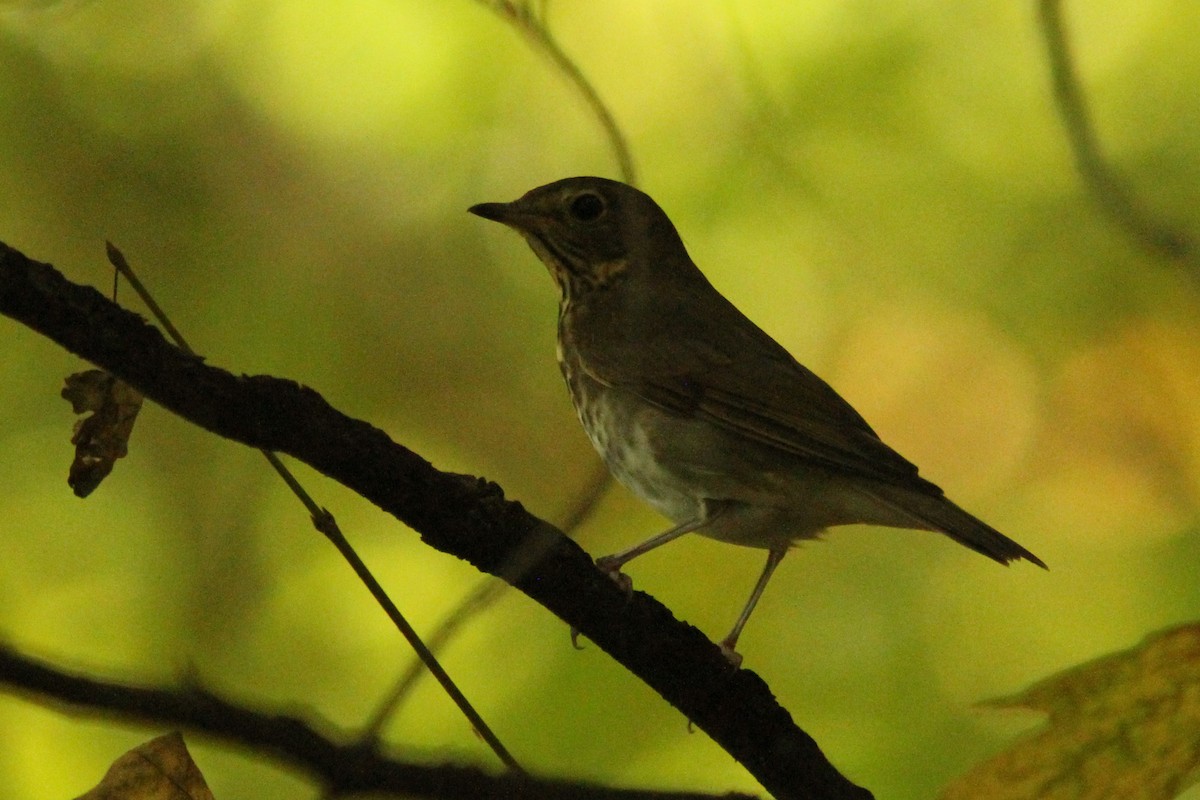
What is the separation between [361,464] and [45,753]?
2.87 meters

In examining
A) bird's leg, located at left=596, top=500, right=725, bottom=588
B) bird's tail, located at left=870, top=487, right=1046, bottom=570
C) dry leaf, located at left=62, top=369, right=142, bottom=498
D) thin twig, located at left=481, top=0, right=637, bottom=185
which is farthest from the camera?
bird's leg, located at left=596, top=500, right=725, bottom=588

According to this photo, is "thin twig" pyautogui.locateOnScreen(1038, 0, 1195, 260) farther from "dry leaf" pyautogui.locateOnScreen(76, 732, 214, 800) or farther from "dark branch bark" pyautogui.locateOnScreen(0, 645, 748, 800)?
"dry leaf" pyautogui.locateOnScreen(76, 732, 214, 800)

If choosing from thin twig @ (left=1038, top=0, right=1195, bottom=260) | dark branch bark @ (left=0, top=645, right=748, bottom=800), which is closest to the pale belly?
thin twig @ (left=1038, top=0, right=1195, bottom=260)

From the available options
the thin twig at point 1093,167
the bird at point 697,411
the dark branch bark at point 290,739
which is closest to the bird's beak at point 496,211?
the bird at point 697,411

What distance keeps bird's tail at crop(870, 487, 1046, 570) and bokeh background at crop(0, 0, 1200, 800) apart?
56.5 inches

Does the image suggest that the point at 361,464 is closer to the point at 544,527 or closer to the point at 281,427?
the point at 281,427

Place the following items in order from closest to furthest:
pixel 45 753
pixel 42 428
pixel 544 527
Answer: pixel 544 527, pixel 45 753, pixel 42 428

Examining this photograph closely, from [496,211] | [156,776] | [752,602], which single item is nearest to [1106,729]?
[156,776]

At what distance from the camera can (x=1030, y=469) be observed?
5758mm

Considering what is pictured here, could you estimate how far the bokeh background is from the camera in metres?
4.83

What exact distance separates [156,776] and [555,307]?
4228mm

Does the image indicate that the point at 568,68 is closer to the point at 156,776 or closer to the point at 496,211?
the point at 496,211

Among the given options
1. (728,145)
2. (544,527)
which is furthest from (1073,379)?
(544,527)

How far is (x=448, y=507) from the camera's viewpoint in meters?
2.24
